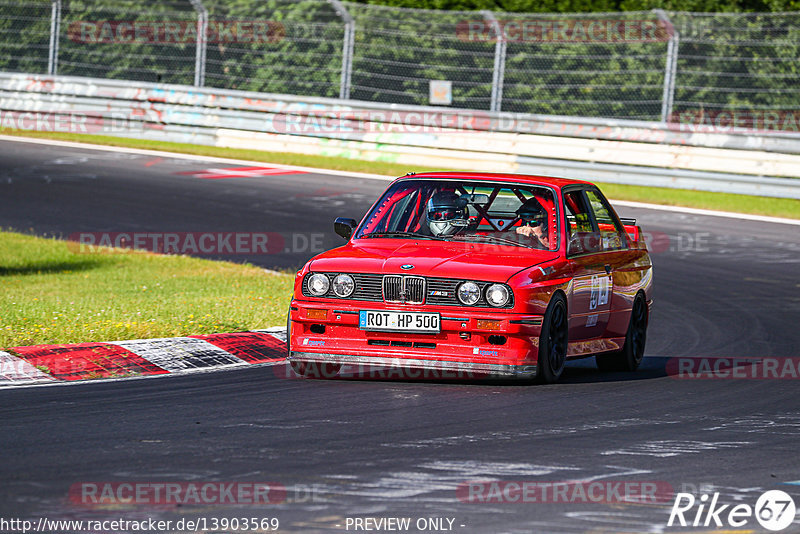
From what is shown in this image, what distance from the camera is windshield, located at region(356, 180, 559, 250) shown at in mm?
9461

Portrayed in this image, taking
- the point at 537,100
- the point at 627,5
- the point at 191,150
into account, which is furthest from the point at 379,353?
the point at 627,5

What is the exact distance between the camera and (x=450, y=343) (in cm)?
847

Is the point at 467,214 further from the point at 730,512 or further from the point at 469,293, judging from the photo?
the point at 730,512

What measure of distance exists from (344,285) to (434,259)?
61cm

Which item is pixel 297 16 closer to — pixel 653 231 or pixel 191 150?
pixel 191 150

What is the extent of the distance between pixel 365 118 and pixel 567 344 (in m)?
15.6

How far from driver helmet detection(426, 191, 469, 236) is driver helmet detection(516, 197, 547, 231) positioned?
399 mm

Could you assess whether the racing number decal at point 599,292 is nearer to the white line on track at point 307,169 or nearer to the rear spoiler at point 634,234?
the rear spoiler at point 634,234

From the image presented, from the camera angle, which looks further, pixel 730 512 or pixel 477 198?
pixel 477 198

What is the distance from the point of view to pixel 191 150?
25.5 m

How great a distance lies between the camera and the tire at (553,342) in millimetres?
8602

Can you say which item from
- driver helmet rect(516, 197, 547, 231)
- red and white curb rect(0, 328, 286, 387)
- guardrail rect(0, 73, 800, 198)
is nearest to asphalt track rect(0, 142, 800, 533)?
red and white curb rect(0, 328, 286, 387)

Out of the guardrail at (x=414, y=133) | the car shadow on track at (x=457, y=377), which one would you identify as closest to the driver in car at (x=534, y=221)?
the car shadow on track at (x=457, y=377)

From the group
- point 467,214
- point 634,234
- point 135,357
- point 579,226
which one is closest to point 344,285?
point 467,214
